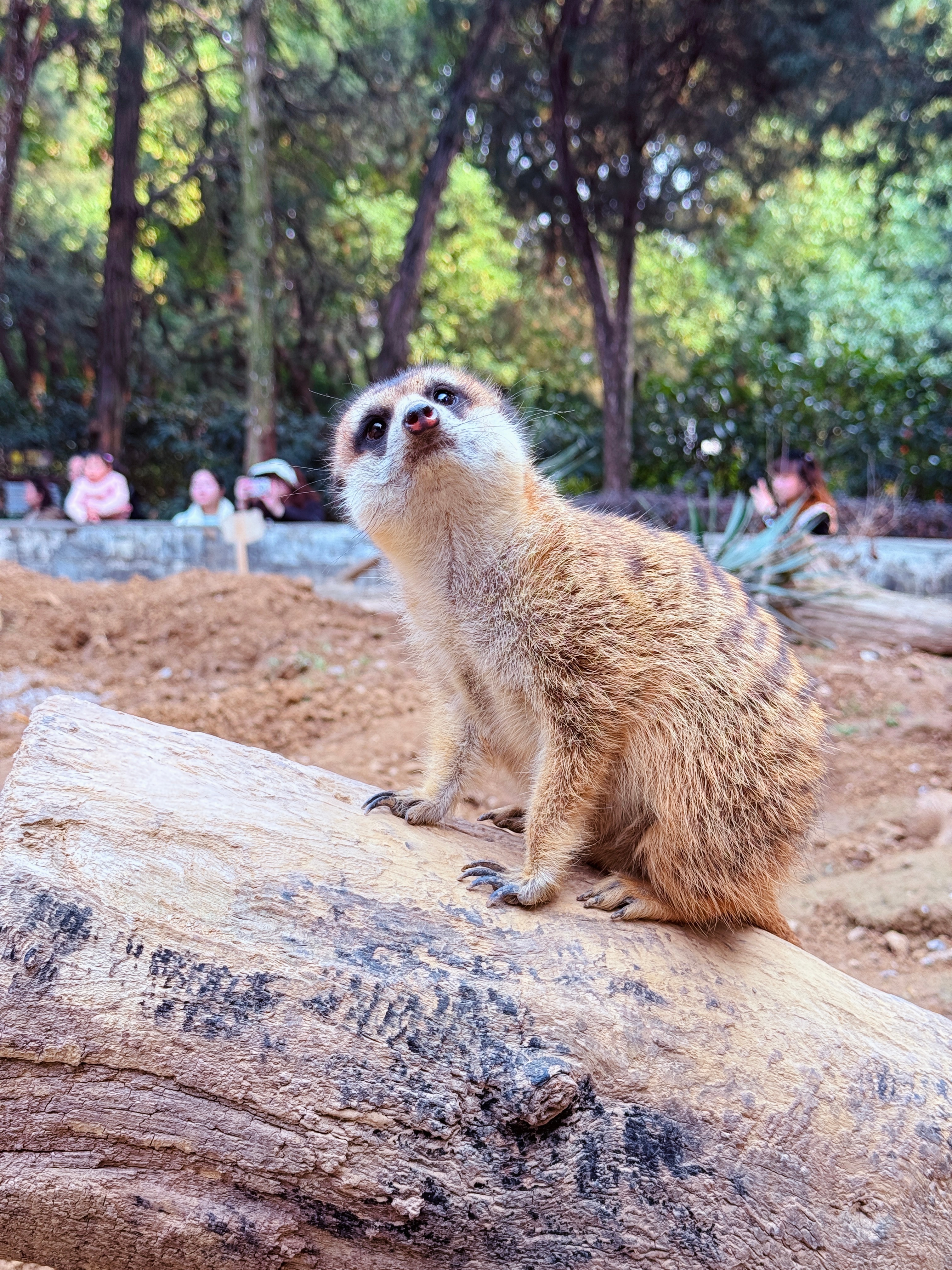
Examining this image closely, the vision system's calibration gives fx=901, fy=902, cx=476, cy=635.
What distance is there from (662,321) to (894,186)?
7569mm

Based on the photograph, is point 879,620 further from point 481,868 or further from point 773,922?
point 481,868

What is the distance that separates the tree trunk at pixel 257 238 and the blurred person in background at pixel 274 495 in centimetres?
111

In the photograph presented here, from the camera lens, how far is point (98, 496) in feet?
31.7

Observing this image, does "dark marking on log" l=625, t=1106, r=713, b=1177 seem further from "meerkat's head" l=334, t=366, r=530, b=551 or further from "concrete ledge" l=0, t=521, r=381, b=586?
"concrete ledge" l=0, t=521, r=381, b=586

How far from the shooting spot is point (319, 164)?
15961mm

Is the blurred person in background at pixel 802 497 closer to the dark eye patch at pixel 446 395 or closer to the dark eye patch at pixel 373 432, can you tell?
the dark eye patch at pixel 446 395

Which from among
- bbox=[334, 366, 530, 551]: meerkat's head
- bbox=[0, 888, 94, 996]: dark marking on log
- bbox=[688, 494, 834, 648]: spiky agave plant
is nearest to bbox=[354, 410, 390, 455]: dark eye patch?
bbox=[334, 366, 530, 551]: meerkat's head

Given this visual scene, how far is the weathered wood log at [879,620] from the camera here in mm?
7176

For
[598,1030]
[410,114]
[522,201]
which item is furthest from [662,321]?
[598,1030]

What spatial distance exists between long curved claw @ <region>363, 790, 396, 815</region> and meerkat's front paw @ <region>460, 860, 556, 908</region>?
0.28 m

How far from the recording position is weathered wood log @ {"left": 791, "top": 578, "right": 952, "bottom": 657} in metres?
7.18

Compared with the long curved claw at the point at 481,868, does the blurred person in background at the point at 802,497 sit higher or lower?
higher

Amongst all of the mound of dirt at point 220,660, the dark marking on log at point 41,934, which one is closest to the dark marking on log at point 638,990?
the dark marking on log at point 41,934

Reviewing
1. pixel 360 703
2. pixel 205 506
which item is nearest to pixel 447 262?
pixel 205 506
